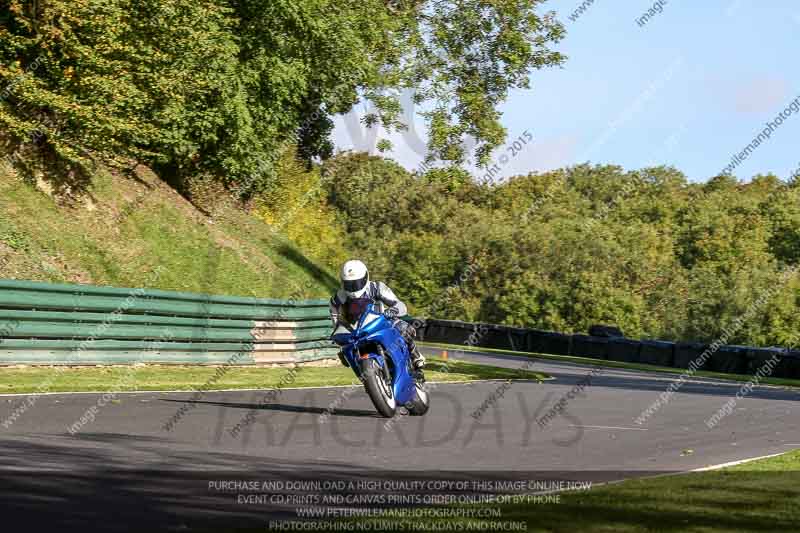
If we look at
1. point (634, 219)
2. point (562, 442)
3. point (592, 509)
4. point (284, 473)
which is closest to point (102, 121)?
point (562, 442)

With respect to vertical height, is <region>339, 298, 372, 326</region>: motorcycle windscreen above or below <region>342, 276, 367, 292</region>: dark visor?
below

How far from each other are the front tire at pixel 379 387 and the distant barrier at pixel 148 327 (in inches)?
300

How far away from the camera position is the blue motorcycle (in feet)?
43.1

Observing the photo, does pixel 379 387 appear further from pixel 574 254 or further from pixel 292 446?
pixel 574 254

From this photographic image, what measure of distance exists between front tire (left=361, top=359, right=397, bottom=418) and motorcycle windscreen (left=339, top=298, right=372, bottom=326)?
1.87ft

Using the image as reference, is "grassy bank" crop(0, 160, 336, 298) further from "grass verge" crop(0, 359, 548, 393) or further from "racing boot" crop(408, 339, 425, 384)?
"racing boot" crop(408, 339, 425, 384)

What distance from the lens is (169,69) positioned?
24.4 metres

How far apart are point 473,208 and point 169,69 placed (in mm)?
83101

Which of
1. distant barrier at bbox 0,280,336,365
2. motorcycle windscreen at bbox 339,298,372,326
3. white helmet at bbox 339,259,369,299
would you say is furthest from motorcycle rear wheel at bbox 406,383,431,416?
distant barrier at bbox 0,280,336,365

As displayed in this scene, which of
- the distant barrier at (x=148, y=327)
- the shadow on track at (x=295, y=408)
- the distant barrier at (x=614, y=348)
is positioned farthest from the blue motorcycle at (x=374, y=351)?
the distant barrier at (x=614, y=348)

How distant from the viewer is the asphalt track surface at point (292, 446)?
715 cm

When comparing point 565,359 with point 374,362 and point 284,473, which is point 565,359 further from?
point 284,473

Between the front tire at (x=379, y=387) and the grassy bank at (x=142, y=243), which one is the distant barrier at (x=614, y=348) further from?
the front tire at (x=379, y=387)

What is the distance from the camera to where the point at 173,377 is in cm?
1984
